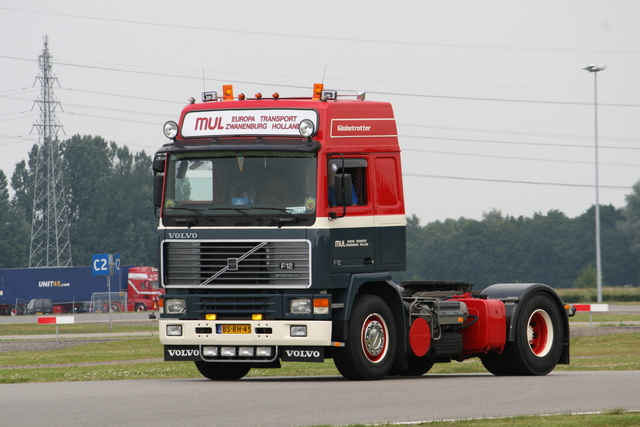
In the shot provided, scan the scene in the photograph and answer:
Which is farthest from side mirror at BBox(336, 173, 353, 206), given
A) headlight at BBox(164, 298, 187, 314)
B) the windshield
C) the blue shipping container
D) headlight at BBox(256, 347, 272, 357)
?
the blue shipping container

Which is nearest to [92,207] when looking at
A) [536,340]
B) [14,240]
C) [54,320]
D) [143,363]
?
[14,240]

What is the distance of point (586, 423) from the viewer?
9875mm

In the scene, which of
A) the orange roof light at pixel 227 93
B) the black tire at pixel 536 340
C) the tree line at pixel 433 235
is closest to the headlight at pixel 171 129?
the orange roof light at pixel 227 93

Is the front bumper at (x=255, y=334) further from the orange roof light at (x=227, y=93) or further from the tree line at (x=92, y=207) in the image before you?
the tree line at (x=92, y=207)

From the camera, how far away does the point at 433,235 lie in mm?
134125

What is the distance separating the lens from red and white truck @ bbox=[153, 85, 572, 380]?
14.3 metres

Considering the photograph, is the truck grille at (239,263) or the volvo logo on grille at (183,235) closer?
the truck grille at (239,263)

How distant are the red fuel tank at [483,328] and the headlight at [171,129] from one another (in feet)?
16.2

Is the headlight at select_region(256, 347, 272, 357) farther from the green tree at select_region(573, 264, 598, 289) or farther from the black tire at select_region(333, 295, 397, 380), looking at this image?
the green tree at select_region(573, 264, 598, 289)

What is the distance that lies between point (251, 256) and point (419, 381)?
9.68ft

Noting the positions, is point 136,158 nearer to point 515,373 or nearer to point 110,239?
point 110,239

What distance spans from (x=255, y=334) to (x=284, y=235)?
135 cm

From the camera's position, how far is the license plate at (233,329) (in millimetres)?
14492

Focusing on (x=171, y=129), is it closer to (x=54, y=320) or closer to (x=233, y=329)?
(x=233, y=329)
